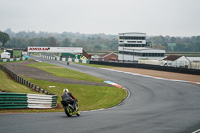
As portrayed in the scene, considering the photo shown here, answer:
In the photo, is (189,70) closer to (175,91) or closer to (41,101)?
(175,91)

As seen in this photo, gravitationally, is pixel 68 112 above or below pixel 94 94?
above

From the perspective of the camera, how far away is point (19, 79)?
32.1 meters

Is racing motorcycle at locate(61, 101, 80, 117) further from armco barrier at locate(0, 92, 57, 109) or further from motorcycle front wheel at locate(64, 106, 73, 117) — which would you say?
armco barrier at locate(0, 92, 57, 109)

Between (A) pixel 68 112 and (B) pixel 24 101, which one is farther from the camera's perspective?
(B) pixel 24 101

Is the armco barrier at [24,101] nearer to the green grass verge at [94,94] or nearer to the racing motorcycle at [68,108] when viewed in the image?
the green grass verge at [94,94]

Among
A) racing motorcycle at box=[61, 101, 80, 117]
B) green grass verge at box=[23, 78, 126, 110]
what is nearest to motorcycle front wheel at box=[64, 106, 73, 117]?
racing motorcycle at box=[61, 101, 80, 117]

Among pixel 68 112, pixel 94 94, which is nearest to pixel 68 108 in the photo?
pixel 68 112

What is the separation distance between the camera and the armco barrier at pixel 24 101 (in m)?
16.9

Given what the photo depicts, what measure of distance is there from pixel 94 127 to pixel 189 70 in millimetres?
38553

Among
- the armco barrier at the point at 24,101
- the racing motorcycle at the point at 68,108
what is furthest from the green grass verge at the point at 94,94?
the racing motorcycle at the point at 68,108

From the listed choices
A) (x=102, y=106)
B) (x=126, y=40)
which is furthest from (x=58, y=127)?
(x=126, y=40)

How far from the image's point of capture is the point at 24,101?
18.1m

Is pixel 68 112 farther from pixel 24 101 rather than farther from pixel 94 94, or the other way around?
pixel 94 94

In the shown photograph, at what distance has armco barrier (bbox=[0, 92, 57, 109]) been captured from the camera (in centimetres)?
1689
